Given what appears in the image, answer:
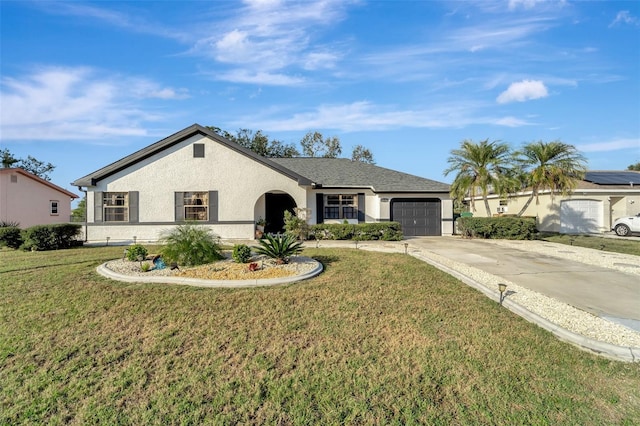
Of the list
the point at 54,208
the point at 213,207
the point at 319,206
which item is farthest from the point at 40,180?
the point at 319,206

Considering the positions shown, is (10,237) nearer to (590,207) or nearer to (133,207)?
(133,207)

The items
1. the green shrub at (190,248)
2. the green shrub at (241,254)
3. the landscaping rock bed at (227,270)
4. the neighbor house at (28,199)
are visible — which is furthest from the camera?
the neighbor house at (28,199)

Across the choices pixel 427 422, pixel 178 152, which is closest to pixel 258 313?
pixel 427 422

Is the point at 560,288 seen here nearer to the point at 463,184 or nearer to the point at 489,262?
the point at 489,262

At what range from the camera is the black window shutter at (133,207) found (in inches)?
583

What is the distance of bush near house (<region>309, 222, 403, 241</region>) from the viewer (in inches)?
586

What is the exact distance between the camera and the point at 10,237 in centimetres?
1172

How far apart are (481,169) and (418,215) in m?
4.15

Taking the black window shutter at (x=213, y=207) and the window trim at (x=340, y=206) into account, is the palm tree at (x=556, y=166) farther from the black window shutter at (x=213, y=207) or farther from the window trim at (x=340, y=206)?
the black window shutter at (x=213, y=207)

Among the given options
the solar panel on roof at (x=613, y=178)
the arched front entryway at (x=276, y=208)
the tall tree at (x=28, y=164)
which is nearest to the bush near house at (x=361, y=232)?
the arched front entryway at (x=276, y=208)

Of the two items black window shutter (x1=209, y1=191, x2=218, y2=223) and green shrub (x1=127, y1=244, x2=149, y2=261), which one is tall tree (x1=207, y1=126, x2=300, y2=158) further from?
green shrub (x1=127, y1=244, x2=149, y2=261)

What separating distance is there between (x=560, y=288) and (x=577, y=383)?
418 centimetres

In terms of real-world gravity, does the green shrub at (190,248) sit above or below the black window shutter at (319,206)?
below

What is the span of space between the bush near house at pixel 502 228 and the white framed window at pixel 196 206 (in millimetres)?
13766
